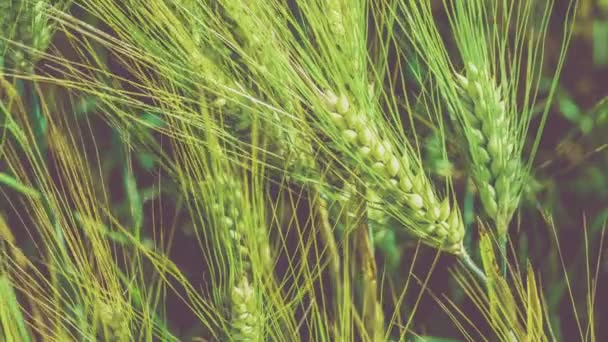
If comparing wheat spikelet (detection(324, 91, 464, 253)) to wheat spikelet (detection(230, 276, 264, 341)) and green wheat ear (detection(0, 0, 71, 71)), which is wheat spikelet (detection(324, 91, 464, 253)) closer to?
wheat spikelet (detection(230, 276, 264, 341))

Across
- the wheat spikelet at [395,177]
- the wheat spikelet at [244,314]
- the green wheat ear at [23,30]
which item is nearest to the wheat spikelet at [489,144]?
the wheat spikelet at [395,177]

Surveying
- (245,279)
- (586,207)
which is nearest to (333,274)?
(245,279)

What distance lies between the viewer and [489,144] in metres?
0.60

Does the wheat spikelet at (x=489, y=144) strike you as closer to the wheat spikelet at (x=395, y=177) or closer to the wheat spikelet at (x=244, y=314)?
the wheat spikelet at (x=395, y=177)

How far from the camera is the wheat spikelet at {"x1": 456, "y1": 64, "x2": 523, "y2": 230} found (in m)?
0.60

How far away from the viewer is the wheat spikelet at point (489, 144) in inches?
23.6

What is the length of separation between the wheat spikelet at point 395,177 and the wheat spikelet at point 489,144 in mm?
28

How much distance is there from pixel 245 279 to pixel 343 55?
18cm

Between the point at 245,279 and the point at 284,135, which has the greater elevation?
the point at 284,135

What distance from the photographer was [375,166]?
59 cm

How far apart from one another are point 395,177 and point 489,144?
0.06 meters

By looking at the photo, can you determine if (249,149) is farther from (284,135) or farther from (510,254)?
(510,254)

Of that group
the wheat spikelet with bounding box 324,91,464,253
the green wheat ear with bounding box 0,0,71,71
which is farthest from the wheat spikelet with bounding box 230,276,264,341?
the green wheat ear with bounding box 0,0,71,71

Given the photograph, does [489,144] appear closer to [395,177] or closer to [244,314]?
[395,177]
